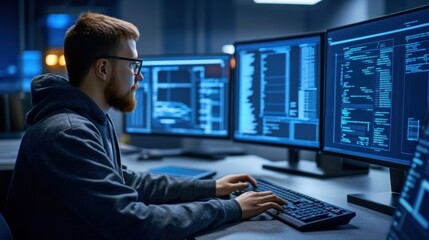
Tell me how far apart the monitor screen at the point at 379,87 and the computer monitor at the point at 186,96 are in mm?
648

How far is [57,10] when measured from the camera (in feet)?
14.6

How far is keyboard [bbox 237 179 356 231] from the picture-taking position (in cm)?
106

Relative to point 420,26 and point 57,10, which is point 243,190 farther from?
point 57,10

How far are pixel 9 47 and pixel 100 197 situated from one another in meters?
4.14

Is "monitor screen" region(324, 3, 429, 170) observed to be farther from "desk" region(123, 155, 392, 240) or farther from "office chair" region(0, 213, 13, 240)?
"office chair" region(0, 213, 13, 240)

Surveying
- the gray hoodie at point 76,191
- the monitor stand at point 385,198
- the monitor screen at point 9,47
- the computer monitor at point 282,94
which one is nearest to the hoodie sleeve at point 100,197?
the gray hoodie at point 76,191

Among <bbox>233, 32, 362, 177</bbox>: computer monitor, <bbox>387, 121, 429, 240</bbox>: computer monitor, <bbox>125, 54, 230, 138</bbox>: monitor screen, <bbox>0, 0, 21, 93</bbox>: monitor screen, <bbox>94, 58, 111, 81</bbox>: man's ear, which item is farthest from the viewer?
<bbox>0, 0, 21, 93</bbox>: monitor screen

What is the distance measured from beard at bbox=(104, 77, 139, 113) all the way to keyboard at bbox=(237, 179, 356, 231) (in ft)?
1.67

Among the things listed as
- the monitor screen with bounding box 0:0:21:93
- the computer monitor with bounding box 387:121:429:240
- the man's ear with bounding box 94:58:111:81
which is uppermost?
the monitor screen with bounding box 0:0:21:93

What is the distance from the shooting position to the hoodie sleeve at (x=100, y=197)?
99 centimetres

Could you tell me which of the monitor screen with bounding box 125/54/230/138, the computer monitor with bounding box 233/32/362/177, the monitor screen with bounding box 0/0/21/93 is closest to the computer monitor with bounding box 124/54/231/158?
the monitor screen with bounding box 125/54/230/138

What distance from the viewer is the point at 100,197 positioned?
38.7 inches

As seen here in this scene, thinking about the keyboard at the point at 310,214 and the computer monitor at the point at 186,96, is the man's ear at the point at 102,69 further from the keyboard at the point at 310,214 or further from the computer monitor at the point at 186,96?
the computer monitor at the point at 186,96

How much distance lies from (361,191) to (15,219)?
3.29 ft
